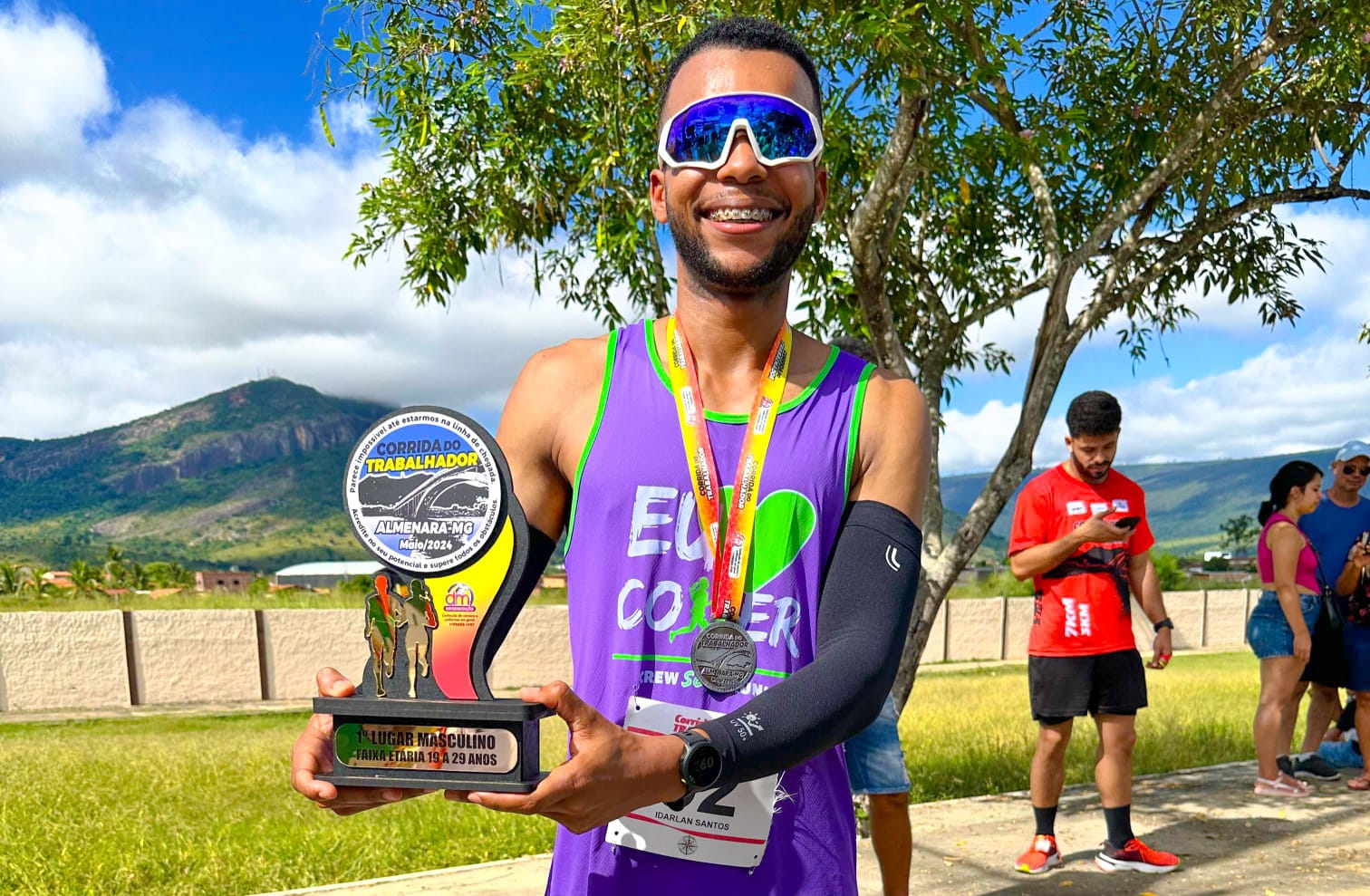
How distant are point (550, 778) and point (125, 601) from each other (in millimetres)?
23004

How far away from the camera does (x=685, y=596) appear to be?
1705mm

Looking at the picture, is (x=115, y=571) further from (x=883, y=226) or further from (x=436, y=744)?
(x=436, y=744)

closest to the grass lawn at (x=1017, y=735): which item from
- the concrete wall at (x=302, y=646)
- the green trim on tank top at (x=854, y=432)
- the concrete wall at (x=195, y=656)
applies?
the green trim on tank top at (x=854, y=432)

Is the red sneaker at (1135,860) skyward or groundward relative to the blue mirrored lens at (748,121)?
groundward

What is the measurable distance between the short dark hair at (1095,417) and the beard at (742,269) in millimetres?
4267

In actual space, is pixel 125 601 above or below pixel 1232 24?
below

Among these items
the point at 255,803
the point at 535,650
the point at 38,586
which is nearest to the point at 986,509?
the point at 255,803

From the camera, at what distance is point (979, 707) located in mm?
13352

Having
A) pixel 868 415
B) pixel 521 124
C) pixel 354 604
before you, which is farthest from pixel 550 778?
pixel 354 604

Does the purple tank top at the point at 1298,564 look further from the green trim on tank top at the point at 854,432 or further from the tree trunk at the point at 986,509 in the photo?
the green trim on tank top at the point at 854,432

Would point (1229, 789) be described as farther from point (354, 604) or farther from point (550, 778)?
point (354, 604)

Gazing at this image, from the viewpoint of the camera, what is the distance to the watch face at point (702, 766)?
1305mm

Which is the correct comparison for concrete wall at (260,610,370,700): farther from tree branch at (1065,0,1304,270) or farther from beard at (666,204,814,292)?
beard at (666,204,814,292)

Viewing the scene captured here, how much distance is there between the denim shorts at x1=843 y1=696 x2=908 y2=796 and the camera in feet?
15.2
